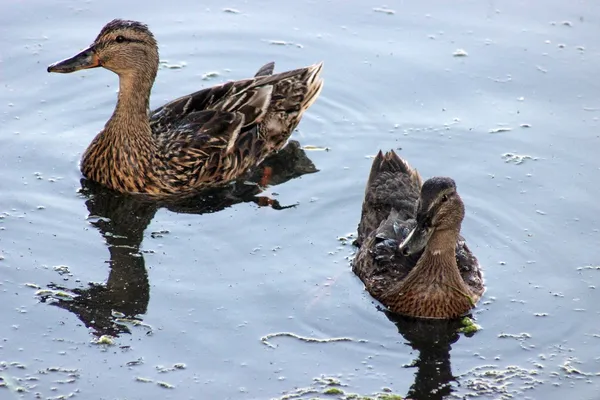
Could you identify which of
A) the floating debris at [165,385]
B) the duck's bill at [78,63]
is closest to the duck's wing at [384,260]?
the floating debris at [165,385]

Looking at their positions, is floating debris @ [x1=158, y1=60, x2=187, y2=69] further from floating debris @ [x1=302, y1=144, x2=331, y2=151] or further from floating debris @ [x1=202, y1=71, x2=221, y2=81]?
floating debris @ [x1=302, y1=144, x2=331, y2=151]

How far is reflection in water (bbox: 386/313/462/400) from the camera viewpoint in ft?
28.9

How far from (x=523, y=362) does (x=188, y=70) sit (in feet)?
19.4

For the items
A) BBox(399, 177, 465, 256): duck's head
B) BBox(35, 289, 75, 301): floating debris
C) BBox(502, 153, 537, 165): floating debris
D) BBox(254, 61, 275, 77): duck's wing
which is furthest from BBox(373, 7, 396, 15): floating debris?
Answer: BBox(35, 289, 75, 301): floating debris

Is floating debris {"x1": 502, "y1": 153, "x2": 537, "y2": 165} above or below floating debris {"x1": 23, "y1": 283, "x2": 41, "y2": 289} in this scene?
above

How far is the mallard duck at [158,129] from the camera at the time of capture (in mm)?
11531

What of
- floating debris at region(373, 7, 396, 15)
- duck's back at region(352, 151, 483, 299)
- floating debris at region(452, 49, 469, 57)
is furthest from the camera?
floating debris at region(373, 7, 396, 15)

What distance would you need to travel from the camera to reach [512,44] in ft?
45.5

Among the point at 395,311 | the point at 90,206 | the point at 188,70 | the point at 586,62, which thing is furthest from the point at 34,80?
the point at 586,62

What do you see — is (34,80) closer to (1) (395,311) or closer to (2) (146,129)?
(2) (146,129)

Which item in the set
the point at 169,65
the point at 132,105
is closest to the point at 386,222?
the point at 132,105

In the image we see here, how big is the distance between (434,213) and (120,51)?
3826mm

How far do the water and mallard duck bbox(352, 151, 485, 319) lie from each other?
0.58ft

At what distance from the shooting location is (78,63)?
11.5 m
